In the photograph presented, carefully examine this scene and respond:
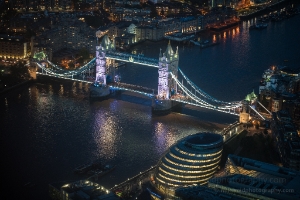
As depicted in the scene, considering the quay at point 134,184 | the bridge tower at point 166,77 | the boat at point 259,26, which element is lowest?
the quay at point 134,184

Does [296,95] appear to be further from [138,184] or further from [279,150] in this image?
[138,184]

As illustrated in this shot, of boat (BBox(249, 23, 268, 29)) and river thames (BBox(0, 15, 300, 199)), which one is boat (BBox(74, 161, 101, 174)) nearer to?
river thames (BBox(0, 15, 300, 199))

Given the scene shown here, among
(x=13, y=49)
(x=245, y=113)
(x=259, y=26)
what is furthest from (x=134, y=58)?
(x=259, y=26)

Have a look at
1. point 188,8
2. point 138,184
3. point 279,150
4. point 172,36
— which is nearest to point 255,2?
point 188,8

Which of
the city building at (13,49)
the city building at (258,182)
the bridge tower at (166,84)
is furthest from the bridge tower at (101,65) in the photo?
the city building at (258,182)

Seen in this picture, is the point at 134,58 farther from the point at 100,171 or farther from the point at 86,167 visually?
the point at 100,171

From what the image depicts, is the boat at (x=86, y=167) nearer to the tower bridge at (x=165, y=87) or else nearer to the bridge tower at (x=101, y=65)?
the tower bridge at (x=165, y=87)

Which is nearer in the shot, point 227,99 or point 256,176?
point 256,176
